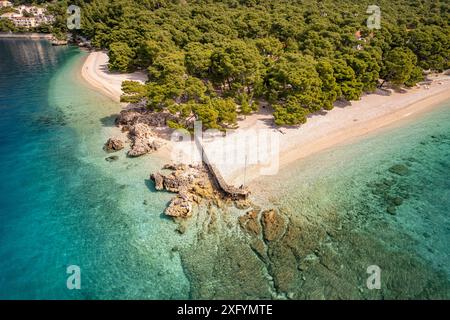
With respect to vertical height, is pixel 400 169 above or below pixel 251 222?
below

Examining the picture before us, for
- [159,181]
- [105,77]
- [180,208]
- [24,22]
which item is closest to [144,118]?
[159,181]

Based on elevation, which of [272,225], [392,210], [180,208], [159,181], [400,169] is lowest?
[392,210]

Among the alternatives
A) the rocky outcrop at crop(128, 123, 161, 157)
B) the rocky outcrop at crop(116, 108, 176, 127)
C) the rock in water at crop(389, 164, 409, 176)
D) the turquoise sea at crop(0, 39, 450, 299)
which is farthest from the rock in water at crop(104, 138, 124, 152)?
the rock in water at crop(389, 164, 409, 176)

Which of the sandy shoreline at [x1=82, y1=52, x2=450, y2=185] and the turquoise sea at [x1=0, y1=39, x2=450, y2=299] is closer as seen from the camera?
the turquoise sea at [x1=0, y1=39, x2=450, y2=299]

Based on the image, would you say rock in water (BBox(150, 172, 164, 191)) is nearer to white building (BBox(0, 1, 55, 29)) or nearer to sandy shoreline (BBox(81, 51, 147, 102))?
sandy shoreline (BBox(81, 51, 147, 102))

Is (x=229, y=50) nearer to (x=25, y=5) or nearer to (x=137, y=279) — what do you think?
(x=137, y=279)

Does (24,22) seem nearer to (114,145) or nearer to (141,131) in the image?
(114,145)
